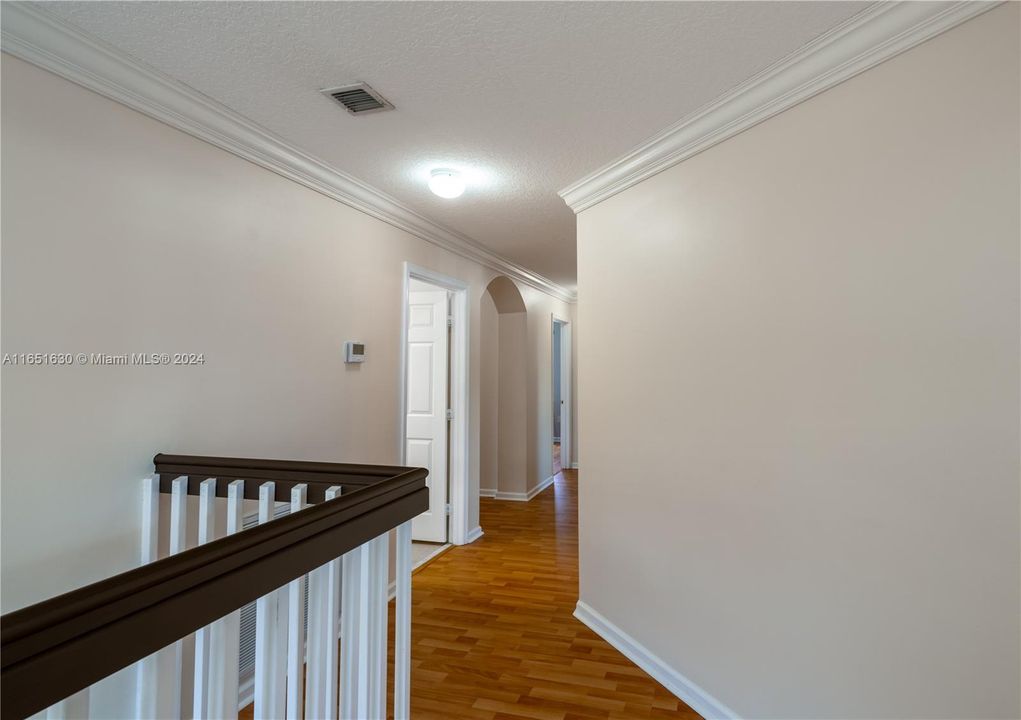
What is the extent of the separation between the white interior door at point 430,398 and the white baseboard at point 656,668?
1658 millimetres

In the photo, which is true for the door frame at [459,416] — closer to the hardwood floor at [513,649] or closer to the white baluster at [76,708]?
the hardwood floor at [513,649]

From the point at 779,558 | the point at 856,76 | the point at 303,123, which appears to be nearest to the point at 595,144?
the point at 856,76

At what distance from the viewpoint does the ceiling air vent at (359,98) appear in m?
1.96

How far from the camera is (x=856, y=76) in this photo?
1.65m

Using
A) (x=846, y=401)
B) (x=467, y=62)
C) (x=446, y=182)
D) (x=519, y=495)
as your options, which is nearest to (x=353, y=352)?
(x=446, y=182)

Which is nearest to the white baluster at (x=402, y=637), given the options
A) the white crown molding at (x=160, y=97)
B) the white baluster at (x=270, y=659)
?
the white baluster at (x=270, y=659)

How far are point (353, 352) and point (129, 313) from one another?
1.19 m

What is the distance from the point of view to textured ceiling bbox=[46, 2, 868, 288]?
155 cm

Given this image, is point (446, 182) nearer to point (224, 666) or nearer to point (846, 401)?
point (846, 401)

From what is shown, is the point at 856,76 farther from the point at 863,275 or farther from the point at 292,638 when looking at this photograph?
the point at 292,638

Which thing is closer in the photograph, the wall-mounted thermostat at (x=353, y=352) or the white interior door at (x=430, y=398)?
the wall-mounted thermostat at (x=353, y=352)

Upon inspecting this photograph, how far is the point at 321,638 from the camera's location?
1.26m

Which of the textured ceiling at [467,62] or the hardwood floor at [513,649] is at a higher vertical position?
the textured ceiling at [467,62]

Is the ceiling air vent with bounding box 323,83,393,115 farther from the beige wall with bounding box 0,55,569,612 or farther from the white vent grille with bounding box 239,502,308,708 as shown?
the white vent grille with bounding box 239,502,308,708
